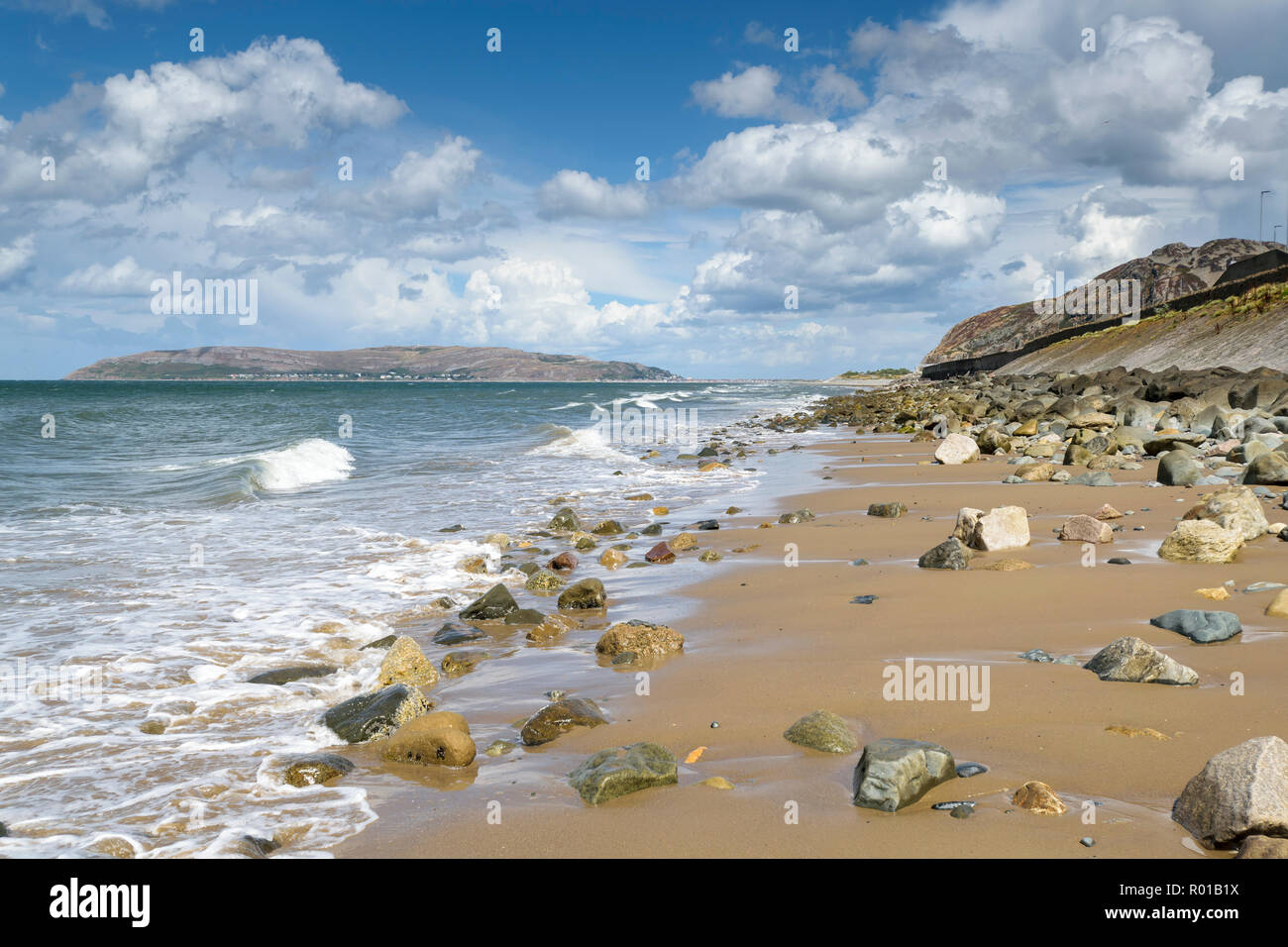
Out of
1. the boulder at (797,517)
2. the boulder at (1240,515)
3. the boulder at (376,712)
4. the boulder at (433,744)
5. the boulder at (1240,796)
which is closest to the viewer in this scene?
the boulder at (1240,796)

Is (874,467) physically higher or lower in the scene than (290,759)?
higher

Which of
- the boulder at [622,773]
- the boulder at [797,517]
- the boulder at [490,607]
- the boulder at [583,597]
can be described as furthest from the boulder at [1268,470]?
the boulder at [622,773]

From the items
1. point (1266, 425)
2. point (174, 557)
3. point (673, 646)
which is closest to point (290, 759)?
point (673, 646)

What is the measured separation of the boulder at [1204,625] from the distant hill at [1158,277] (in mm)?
56106

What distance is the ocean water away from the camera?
12.0 ft

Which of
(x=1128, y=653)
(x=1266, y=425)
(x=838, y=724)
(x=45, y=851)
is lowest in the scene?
(x=45, y=851)

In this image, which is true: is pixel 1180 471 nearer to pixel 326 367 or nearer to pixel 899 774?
pixel 899 774

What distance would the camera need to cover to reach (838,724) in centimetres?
389

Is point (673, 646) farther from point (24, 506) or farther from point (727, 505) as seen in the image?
point (24, 506)

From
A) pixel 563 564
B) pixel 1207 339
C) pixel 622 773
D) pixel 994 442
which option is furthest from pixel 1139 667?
pixel 1207 339

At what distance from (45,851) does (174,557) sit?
6702mm

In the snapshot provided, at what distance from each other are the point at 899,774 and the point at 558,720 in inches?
77.5

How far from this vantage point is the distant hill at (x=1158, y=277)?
66.9m

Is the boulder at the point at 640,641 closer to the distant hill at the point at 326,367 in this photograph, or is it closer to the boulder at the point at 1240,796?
the boulder at the point at 1240,796
